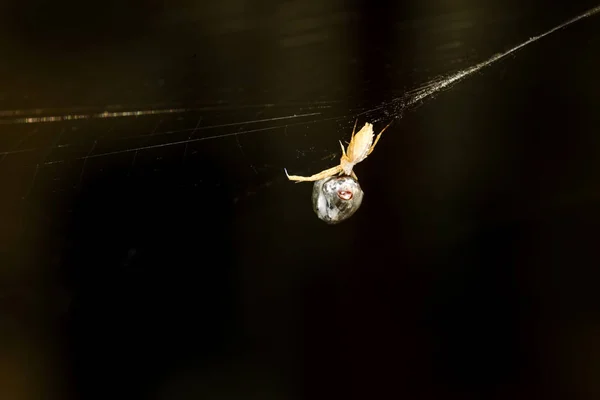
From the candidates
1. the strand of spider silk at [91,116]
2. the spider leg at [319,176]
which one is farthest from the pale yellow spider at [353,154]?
the strand of spider silk at [91,116]

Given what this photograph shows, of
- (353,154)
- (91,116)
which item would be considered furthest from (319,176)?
(91,116)

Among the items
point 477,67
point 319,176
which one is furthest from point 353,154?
point 477,67

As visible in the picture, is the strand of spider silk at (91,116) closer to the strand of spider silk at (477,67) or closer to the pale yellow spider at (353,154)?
the pale yellow spider at (353,154)

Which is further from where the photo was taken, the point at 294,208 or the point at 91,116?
the point at 294,208

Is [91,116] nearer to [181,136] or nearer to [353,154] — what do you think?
[181,136]

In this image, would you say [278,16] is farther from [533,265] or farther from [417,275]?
[533,265]

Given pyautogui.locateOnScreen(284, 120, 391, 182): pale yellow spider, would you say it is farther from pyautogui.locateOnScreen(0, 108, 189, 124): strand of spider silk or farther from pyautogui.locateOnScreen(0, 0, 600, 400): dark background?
pyautogui.locateOnScreen(0, 108, 189, 124): strand of spider silk

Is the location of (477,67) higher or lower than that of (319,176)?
higher

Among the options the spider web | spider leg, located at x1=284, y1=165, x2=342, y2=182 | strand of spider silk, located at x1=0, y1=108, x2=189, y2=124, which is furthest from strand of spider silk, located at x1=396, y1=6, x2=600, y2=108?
strand of spider silk, located at x1=0, y1=108, x2=189, y2=124
